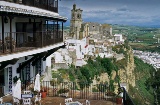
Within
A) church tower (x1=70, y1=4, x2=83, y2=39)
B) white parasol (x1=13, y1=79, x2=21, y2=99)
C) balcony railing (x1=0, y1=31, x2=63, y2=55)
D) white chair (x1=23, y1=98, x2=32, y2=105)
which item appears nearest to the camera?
balcony railing (x1=0, y1=31, x2=63, y2=55)

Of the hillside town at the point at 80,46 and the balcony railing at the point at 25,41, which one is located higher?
the balcony railing at the point at 25,41

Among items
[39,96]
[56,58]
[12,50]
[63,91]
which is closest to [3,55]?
[12,50]

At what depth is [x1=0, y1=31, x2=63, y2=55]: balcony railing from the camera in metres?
16.5

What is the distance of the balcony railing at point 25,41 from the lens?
16453 mm

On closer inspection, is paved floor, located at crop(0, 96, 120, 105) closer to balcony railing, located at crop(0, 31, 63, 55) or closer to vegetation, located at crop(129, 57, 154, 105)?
balcony railing, located at crop(0, 31, 63, 55)

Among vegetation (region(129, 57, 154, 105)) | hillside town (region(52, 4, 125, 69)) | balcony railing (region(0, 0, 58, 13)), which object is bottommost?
vegetation (region(129, 57, 154, 105))

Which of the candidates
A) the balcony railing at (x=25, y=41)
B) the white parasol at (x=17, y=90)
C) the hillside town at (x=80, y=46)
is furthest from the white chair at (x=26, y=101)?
the hillside town at (x=80, y=46)

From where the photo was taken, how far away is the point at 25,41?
64.6 ft

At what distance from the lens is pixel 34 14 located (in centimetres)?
1853

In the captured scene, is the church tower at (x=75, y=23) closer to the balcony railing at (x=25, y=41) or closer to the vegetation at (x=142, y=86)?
the vegetation at (x=142, y=86)

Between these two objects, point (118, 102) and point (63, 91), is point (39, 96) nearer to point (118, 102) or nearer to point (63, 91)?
point (63, 91)

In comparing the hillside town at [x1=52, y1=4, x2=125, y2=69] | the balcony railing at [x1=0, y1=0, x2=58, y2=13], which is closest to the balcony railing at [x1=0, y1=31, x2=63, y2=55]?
the balcony railing at [x1=0, y1=0, x2=58, y2=13]

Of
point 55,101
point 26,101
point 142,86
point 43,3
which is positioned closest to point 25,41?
point 26,101

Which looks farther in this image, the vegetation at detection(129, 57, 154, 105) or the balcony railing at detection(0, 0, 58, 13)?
the vegetation at detection(129, 57, 154, 105)
